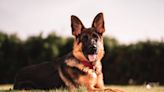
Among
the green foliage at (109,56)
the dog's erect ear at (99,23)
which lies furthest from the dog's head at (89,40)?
the green foliage at (109,56)

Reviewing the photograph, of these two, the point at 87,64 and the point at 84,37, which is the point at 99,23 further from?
the point at 87,64

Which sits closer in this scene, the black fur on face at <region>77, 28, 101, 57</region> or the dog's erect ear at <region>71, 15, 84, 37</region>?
the black fur on face at <region>77, 28, 101, 57</region>

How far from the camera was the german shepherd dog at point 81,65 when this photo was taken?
314 inches

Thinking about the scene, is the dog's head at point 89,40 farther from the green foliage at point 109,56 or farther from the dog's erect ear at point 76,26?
the green foliage at point 109,56

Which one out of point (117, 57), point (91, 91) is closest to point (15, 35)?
point (117, 57)

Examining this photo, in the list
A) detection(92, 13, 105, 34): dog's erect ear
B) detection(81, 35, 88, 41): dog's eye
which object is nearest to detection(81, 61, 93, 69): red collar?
detection(81, 35, 88, 41): dog's eye

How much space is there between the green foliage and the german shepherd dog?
305 inches

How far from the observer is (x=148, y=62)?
620 inches

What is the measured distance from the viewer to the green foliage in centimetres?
1575

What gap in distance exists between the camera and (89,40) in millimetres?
7895

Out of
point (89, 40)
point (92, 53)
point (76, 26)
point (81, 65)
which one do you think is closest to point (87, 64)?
point (81, 65)

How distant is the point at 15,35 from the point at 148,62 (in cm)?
542

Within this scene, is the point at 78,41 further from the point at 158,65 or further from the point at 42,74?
the point at 158,65

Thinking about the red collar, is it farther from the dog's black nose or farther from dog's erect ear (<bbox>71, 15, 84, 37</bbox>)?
dog's erect ear (<bbox>71, 15, 84, 37</bbox>)
